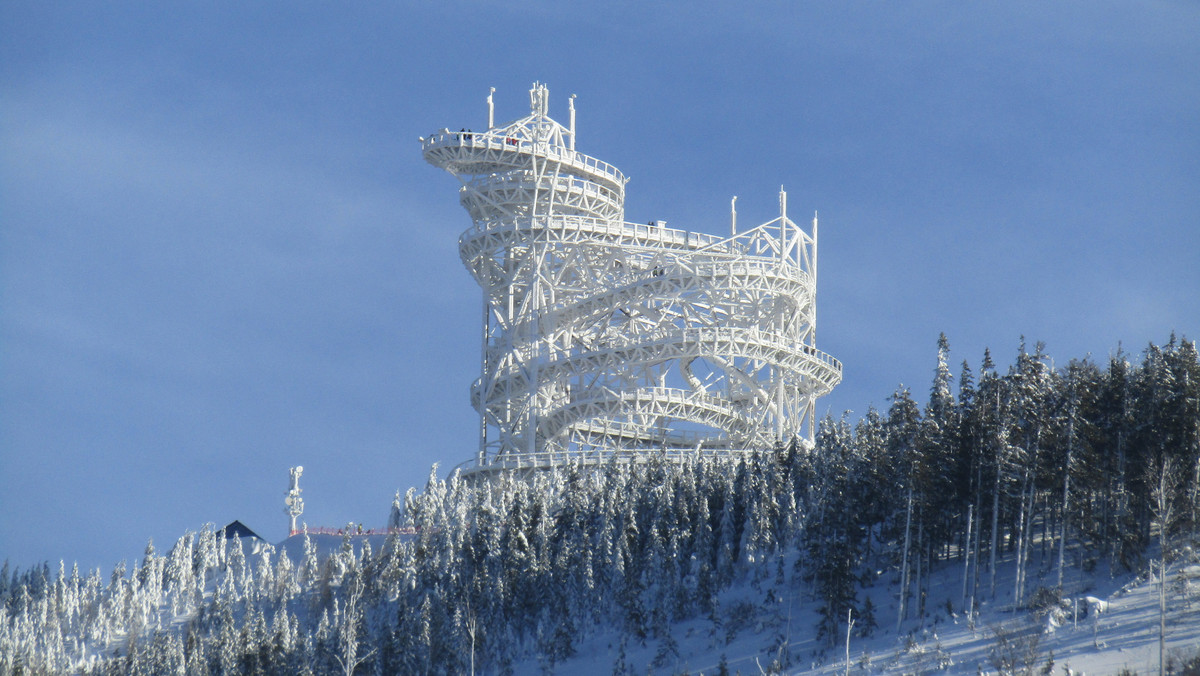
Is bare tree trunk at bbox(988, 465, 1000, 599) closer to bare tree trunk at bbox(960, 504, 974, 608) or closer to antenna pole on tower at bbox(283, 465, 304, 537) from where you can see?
bare tree trunk at bbox(960, 504, 974, 608)

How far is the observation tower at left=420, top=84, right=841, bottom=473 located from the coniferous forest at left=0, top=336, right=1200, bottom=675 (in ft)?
46.4

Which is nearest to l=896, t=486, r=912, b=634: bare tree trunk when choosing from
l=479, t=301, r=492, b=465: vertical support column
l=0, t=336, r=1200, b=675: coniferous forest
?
l=0, t=336, r=1200, b=675: coniferous forest

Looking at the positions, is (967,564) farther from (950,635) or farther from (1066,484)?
(1066,484)

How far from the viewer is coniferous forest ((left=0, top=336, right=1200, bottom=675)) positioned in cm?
7831

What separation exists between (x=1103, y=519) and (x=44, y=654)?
5318cm

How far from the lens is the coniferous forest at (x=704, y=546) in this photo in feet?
257

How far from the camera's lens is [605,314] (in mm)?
115250

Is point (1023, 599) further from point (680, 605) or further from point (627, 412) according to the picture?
point (627, 412)

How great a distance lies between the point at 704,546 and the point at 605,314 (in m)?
32.3

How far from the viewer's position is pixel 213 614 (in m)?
90.9

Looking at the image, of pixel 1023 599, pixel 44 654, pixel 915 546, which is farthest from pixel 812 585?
pixel 44 654

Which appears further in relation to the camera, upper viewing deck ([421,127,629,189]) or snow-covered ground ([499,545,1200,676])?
upper viewing deck ([421,127,629,189])

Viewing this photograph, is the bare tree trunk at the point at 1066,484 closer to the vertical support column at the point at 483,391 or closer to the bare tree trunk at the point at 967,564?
the bare tree trunk at the point at 967,564

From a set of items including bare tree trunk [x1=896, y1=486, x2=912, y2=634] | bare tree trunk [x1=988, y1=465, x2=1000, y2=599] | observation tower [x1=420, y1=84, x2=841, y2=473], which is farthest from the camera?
observation tower [x1=420, y1=84, x2=841, y2=473]
